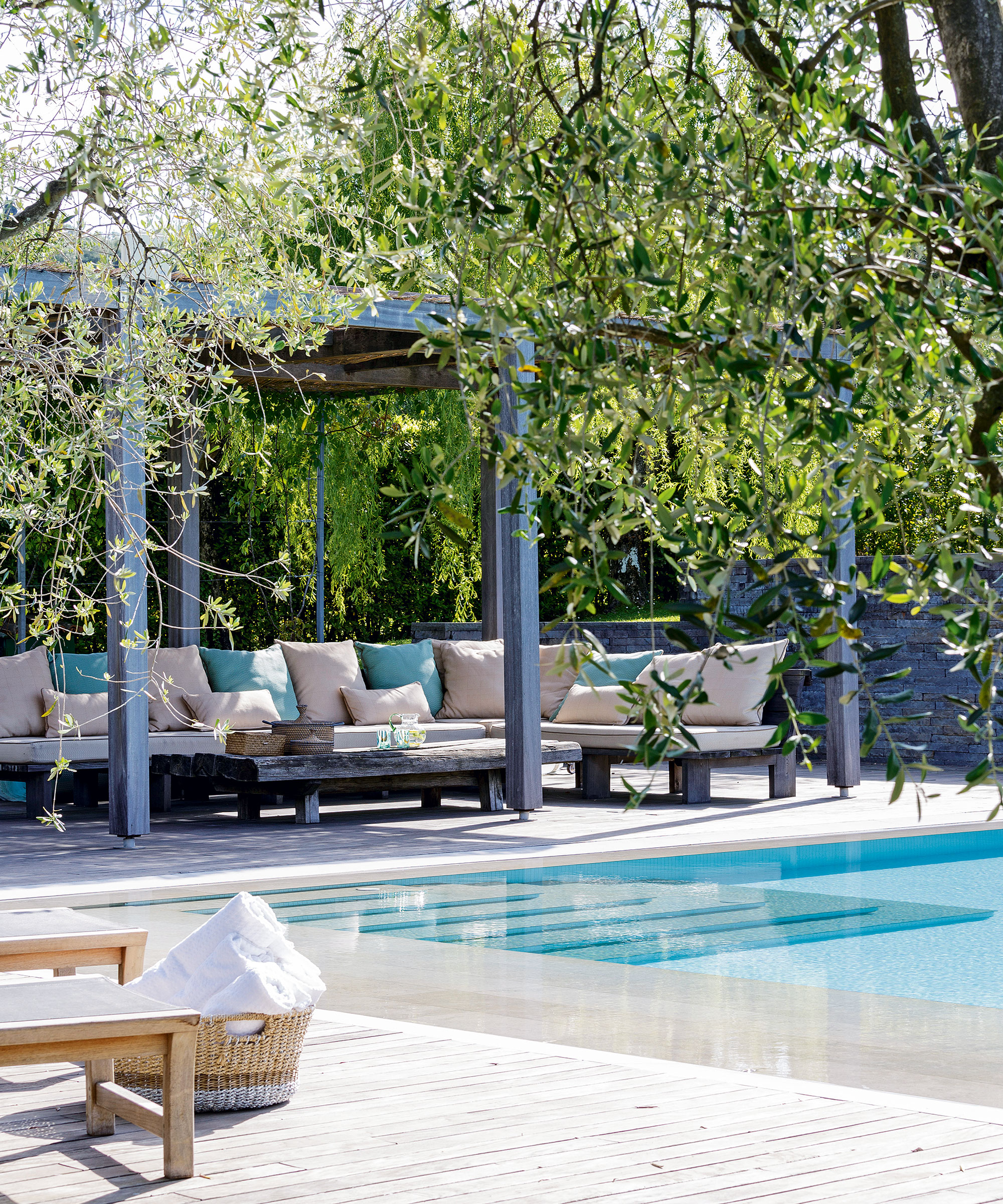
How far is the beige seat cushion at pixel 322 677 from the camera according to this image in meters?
10.8

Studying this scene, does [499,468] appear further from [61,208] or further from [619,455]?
[61,208]

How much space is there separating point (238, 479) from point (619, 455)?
1294cm

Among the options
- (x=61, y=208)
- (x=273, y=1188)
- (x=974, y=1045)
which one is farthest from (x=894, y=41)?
(x=974, y=1045)

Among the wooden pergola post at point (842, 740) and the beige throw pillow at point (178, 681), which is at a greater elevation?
the beige throw pillow at point (178, 681)

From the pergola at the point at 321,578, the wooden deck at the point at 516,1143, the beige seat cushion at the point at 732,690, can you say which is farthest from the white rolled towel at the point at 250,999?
the beige seat cushion at the point at 732,690

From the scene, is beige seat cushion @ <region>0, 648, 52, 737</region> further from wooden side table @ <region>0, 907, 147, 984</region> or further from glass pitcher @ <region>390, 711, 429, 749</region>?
wooden side table @ <region>0, 907, 147, 984</region>

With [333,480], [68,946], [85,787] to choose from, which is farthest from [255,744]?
[68,946]

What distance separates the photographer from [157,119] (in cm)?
390

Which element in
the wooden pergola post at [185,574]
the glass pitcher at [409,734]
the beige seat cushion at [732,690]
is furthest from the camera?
the wooden pergola post at [185,574]

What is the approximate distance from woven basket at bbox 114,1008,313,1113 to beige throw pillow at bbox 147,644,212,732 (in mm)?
6421

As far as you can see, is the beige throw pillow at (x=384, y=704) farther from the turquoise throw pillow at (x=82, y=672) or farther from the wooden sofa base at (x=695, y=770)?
the turquoise throw pillow at (x=82, y=672)

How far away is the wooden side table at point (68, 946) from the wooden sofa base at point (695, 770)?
6.29 m

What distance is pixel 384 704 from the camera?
10.8 m

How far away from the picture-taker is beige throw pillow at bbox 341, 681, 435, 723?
1077 cm
